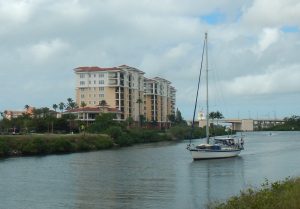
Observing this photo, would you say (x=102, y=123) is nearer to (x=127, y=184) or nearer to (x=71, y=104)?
(x=71, y=104)

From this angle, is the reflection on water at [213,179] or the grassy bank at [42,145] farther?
the grassy bank at [42,145]

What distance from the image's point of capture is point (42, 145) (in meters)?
94.9

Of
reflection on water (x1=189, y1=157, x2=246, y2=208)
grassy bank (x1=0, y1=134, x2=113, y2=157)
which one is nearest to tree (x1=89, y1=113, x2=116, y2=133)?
grassy bank (x1=0, y1=134, x2=113, y2=157)

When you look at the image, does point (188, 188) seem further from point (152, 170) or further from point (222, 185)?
point (152, 170)

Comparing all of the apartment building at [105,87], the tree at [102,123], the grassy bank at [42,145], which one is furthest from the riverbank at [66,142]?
the apartment building at [105,87]

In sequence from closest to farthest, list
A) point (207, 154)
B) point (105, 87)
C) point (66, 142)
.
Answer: point (207, 154), point (66, 142), point (105, 87)

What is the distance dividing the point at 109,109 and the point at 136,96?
91.9 ft

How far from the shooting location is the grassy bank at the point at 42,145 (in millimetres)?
90562

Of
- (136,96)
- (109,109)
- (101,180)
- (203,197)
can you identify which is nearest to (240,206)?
(203,197)

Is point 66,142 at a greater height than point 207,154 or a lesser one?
greater

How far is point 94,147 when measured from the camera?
111m

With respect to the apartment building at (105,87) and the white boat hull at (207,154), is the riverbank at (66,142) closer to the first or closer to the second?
the apartment building at (105,87)

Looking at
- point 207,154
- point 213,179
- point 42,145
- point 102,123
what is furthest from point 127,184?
point 102,123

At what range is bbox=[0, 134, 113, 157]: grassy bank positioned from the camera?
90562 millimetres
